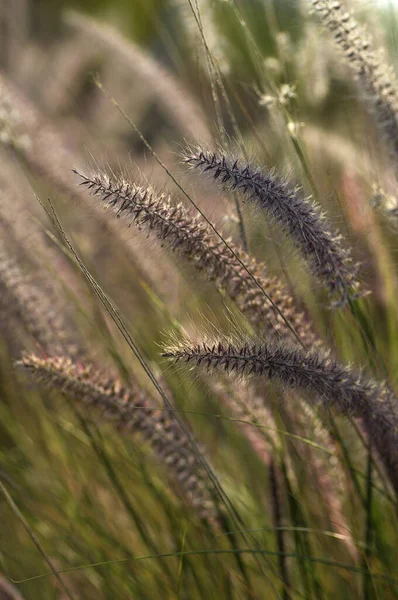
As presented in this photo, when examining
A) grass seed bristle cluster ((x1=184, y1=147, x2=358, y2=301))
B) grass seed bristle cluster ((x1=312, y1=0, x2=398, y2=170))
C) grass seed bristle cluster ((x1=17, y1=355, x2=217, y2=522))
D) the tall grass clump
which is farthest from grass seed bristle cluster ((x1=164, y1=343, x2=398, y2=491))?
grass seed bristle cluster ((x1=312, y1=0, x2=398, y2=170))

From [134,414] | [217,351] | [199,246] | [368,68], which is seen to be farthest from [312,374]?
[368,68]

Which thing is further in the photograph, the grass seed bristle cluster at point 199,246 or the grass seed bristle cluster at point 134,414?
the grass seed bristle cluster at point 134,414

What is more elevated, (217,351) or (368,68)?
(368,68)

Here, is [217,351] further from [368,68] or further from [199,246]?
[368,68]

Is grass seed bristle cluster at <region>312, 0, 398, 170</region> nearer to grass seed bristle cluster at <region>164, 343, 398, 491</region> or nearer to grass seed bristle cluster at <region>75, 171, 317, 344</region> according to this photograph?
grass seed bristle cluster at <region>75, 171, 317, 344</region>

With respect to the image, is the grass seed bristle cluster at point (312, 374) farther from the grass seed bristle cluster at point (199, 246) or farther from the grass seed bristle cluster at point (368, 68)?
the grass seed bristle cluster at point (368, 68)

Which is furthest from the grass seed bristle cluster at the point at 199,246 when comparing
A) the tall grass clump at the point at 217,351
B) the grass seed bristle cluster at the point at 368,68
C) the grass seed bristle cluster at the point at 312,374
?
the grass seed bristle cluster at the point at 368,68

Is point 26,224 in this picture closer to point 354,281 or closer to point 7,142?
point 7,142
